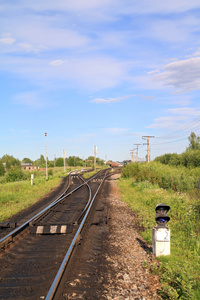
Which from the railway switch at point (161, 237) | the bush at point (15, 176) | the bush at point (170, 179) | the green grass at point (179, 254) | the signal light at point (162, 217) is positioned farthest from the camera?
the bush at point (15, 176)

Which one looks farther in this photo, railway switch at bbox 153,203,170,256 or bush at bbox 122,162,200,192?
bush at bbox 122,162,200,192

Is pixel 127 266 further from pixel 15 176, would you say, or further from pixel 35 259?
pixel 15 176

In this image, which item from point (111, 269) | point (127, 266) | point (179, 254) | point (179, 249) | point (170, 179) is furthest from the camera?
point (170, 179)

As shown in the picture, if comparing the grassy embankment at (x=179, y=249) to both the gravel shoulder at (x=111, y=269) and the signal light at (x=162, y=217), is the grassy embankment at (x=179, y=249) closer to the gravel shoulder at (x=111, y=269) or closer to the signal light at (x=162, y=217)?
the gravel shoulder at (x=111, y=269)

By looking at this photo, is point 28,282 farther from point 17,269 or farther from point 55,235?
point 55,235

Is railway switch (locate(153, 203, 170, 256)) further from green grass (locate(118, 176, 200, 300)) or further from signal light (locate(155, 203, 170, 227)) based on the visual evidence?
green grass (locate(118, 176, 200, 300))

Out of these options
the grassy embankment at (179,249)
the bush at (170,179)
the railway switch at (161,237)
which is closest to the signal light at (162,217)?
the railway switch at (161,237)

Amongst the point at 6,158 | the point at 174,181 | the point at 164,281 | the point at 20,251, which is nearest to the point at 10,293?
the point at 20,251

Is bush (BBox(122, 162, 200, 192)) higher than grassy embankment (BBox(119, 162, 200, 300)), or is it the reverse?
bush (BBox(122, 162, 200, 192))

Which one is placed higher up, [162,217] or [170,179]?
[162,217]

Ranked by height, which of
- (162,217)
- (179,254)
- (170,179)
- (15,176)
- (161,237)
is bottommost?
(15,176)

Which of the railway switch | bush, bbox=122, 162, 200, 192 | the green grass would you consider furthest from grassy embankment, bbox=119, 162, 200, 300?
bush, bbox=122, 162, 200, 192

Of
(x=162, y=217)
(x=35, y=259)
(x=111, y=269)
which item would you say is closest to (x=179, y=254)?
(x=162, y=217)

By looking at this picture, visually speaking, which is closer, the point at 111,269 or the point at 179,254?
the point at 111,269
